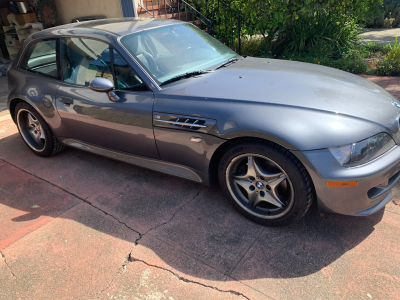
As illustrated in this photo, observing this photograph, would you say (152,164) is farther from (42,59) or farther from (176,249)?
(42,59)

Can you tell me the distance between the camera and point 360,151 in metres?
2.12

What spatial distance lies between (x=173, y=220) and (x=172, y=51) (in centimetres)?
165

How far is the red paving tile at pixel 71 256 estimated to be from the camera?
219 centimetres

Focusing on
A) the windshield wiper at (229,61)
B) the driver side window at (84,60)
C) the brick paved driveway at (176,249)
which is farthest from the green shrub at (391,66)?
the driver side window at (84,60)

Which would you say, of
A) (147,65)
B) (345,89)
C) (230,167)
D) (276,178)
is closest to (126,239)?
(230,167)

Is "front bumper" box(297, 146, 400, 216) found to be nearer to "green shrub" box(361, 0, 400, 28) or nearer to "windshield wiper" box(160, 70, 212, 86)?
"windshield wiper" box(160, 70, 212, 86)

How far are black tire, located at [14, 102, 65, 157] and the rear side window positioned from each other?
470 mm

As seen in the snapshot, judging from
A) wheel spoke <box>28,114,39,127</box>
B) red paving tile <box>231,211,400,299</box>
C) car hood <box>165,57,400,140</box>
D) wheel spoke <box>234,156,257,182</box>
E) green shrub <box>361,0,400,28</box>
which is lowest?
green shrub <box>361,0,400,28</box>

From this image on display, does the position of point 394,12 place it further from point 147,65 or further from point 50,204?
point 50,204

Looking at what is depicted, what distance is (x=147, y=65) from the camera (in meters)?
2.91

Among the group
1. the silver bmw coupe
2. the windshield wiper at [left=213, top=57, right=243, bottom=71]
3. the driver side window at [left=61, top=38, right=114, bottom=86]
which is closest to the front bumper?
the silver bmw coupe

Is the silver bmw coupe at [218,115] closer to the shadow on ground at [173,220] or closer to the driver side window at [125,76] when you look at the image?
the driver side window at [125,76]

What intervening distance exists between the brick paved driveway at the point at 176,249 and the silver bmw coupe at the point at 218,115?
264 millimetres

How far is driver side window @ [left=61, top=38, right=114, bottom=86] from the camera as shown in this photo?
310 cm
